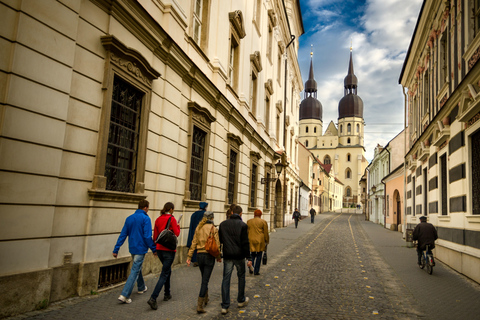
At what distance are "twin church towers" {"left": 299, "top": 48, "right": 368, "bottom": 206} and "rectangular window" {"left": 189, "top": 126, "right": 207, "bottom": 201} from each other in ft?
305

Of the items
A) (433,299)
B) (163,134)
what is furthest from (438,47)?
(163,134)

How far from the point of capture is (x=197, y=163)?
11750 mm

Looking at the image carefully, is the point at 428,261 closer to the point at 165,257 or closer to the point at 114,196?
the point at 165,257

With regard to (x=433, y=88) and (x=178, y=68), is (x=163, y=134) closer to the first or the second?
(x=178, y=68)

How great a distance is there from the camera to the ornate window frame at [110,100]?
6.81 metres

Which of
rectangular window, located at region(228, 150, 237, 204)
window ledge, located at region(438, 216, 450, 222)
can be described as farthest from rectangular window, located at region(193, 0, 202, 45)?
window ledge, located at region(438, 216, 450, 222)

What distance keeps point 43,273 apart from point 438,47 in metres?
14.5

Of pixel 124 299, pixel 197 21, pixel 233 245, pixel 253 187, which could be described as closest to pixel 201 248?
pixel 233 245

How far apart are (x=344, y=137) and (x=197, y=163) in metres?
96.7

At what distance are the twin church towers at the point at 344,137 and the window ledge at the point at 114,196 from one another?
9723 centimetres

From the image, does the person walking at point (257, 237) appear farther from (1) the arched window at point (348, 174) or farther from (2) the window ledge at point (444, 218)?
(1) the arched window at point (348, 174)

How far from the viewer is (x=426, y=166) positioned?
629 inches

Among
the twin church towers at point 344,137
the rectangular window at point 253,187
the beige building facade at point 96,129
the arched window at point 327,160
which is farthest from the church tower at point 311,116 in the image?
the beige building facade at point 96,129

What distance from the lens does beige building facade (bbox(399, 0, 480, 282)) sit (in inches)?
374
